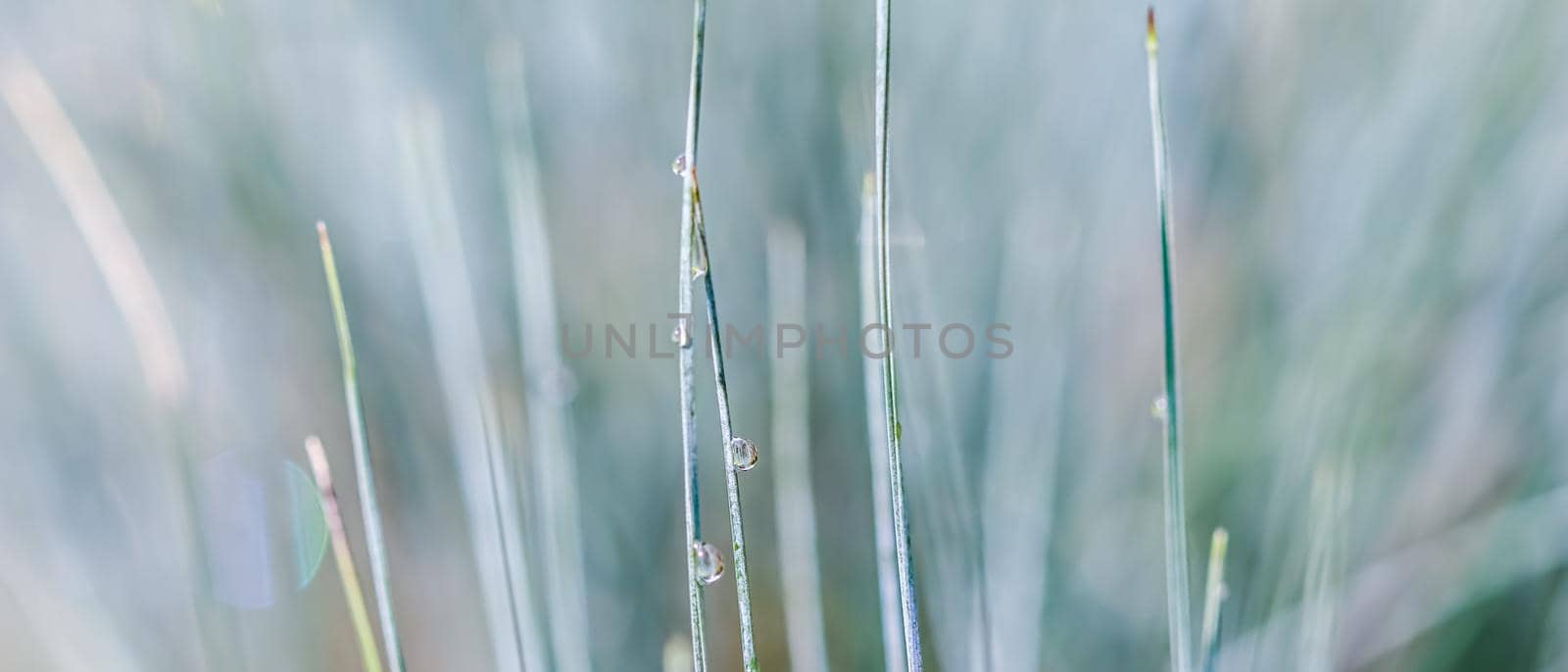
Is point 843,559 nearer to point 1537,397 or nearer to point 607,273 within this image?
point 607,273

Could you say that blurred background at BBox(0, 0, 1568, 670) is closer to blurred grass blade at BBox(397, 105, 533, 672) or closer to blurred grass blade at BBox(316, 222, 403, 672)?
blurred grass blade at BBox(397, 105, 533, 672)

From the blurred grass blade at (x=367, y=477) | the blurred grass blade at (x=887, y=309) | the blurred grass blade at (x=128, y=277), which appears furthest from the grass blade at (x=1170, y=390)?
the blurred grass blade at (x=128, y=277)

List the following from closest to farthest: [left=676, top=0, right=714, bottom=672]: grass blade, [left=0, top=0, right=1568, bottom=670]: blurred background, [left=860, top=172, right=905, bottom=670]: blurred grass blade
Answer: [left=676, top=0, right=714, bottom=672]: grass blade
[left=860, top=172, right=905, bottom=670]: blurred grass blade
[left=0, top=0, right=1568, bottom=670]: blurred background

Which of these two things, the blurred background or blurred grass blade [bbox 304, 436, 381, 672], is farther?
the blurred background

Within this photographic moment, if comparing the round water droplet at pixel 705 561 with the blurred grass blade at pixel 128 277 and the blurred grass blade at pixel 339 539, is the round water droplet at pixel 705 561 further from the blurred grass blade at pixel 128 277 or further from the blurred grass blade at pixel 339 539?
the blurred grass blade at pixel 128 277

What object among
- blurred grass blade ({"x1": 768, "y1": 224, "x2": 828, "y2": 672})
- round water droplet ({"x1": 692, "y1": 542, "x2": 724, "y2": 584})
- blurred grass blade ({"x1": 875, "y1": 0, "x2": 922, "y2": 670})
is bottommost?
blurred grass blade ({"x1": 768, "y1": 224, "x2": 828, "y2": 672})

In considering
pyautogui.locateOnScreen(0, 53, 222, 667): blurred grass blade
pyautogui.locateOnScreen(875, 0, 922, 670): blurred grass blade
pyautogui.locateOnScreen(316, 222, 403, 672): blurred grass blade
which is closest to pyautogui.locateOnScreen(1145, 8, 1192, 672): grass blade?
pyautogui.locateOnScreen(875, 0, 922, 670): blurred grass blade
